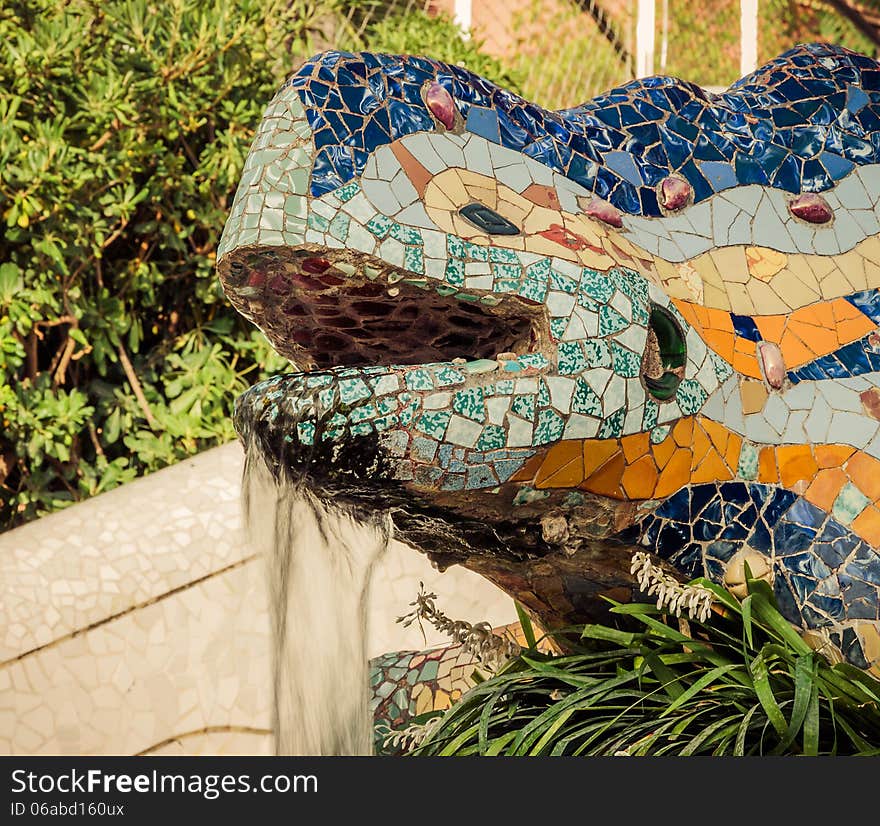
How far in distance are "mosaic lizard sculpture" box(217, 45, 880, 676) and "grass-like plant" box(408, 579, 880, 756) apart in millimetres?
93

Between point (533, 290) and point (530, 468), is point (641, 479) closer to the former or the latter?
point (530, 468)

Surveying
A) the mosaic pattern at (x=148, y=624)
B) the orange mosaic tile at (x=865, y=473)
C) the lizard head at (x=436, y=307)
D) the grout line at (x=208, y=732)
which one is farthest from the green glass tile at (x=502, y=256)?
the grout line at (x=208, y=732)

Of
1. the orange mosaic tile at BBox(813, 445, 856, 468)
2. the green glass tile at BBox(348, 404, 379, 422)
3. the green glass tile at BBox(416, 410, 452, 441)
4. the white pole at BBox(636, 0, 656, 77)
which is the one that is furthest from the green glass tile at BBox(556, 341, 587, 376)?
the white pole at BBox(636, 0, 656, 77)

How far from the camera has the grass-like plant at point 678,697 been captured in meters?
2.52

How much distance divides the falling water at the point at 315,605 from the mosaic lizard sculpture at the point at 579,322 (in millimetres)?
87

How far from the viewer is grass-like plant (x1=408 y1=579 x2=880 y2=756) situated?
99.3 inches

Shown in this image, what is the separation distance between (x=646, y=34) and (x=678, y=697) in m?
4.40

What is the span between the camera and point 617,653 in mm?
2816

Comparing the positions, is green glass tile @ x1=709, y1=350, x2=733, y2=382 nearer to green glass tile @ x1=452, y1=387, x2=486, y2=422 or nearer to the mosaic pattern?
green glass tile @ x1=452, y1=387, x2=486, y2=422

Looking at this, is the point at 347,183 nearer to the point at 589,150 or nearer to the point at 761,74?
the point at 589,150

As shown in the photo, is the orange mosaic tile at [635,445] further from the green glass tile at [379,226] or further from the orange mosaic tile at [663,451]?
the green glass tile at [379,226]

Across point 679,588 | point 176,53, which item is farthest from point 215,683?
point 176,53

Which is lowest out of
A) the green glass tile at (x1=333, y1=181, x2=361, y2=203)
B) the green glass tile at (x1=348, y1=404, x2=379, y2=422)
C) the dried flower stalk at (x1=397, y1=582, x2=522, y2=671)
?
the dried flower stalk at (x1=397, y1=582, x2=522, y2=671)

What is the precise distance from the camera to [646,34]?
6.41 metres
